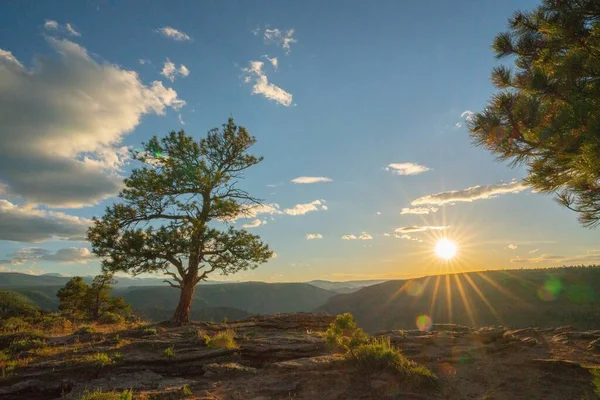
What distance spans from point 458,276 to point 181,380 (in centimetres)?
13101

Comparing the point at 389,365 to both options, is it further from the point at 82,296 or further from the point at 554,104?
the point at 82,296

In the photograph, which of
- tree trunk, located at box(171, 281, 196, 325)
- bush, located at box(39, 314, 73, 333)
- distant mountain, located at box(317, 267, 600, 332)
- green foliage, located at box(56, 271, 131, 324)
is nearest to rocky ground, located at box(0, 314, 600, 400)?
bush, located at box(39, 314, 73, 333)

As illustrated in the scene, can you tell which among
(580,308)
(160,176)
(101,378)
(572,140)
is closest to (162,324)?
(160,176)

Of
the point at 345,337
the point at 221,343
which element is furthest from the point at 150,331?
the point at 345,337

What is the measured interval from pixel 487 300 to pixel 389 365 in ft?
294

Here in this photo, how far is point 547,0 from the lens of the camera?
1020 cm

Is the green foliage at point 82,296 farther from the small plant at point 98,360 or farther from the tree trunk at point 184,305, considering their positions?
the small plant at point 98,360

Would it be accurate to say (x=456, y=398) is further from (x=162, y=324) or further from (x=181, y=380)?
(x=162, y=324)

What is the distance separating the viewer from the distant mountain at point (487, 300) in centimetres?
5904

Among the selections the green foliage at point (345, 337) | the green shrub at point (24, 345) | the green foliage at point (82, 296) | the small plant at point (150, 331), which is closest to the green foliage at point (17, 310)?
the green foliage at point (82, 296)

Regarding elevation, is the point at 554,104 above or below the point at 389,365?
above

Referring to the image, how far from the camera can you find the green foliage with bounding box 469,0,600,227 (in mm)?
9086

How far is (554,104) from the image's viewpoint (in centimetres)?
1024

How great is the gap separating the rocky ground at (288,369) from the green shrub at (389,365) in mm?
257
